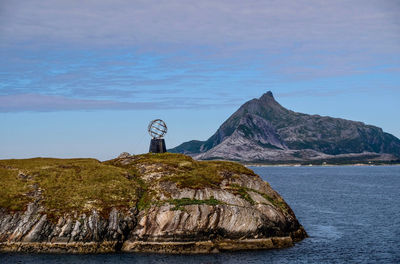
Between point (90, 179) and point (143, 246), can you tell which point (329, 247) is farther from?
point (90, 179)

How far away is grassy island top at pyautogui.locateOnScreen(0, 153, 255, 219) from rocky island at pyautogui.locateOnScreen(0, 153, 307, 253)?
16 centimetres

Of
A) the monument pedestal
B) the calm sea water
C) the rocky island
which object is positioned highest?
the monument pedestal

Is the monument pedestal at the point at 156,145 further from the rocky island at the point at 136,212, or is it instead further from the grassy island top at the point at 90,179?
the rocky island at the point at 136,212

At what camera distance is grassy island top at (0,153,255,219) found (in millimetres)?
71812

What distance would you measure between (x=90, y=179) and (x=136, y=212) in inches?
489

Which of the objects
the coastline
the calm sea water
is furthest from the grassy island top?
the calm sea water

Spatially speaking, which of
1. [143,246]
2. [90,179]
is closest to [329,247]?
[143,246]

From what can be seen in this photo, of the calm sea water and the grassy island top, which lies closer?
the calm sea water

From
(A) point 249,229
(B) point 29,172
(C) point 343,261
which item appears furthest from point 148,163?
(C) point 343,261

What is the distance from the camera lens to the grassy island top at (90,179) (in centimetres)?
7181

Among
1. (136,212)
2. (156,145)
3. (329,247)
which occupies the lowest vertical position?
(329,247)

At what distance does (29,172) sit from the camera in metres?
80.4

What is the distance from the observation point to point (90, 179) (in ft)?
261

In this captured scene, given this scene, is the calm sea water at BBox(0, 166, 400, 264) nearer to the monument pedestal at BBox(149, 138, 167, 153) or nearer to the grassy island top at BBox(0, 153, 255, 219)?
the grassy island top at BBox(0, 153, 255, 219)
